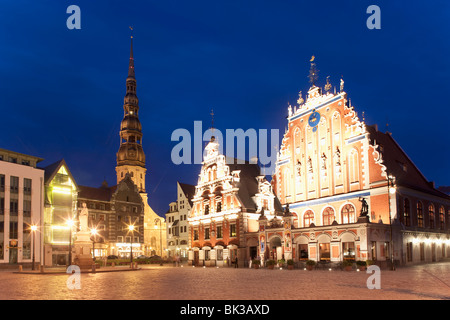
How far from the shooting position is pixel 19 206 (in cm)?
6062

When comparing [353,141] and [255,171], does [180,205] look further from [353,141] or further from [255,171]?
[353,141]

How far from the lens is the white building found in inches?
3285

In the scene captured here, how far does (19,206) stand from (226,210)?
2929 cm

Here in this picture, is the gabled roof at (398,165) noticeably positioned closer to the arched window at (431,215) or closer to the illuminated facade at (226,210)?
the arched window at (431,215)

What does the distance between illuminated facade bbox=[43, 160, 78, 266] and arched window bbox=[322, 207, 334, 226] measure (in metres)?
37.1

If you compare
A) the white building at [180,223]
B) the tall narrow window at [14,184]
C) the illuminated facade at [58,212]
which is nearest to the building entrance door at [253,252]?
the illuminated facade at [58,212]

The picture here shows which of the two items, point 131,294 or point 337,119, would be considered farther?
point 337,119

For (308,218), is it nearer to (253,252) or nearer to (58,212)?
(253,252)

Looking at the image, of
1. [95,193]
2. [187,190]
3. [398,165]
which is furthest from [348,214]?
[95,193]

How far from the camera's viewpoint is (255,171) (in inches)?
2660
